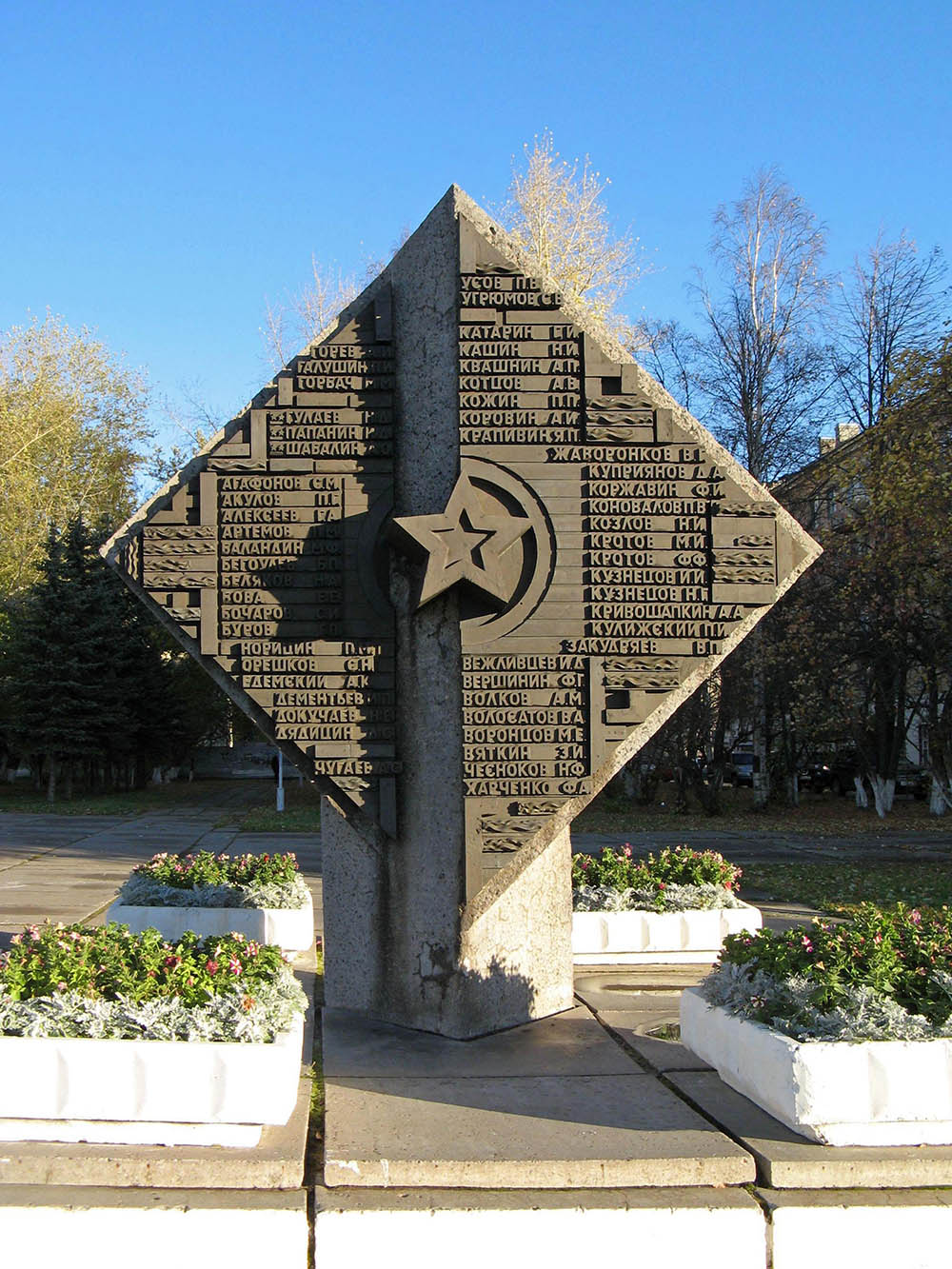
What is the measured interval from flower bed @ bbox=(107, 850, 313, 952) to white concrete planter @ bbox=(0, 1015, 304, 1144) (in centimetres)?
357

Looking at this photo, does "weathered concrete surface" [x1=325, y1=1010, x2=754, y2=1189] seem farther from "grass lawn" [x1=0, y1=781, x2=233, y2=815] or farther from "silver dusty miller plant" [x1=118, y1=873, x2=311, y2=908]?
"grass lawn" [x1=0, y1=781, x2=233, y2=815]

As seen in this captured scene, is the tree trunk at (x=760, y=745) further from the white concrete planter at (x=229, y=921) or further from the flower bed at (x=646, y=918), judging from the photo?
the white concrete planter at (x=229, y=921)

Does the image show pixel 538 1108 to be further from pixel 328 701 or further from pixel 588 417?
pixel 588 417

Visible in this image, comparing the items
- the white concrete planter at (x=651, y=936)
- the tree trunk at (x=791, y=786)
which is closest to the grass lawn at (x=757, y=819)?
the tree trunk at (x=791, y=786)

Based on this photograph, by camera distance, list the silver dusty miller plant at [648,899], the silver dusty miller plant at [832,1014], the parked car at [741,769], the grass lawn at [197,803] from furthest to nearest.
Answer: the parked car at [741,769]
the grass lawn at [197,803]
the silver dusty miller plant at [648,899]
the silver dusty miller plant at [832,1014]

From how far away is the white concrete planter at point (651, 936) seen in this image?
8336 mm

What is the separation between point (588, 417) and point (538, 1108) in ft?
12.2

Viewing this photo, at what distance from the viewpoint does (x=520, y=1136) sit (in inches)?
185

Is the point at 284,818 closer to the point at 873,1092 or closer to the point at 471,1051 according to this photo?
the point at 471,1051

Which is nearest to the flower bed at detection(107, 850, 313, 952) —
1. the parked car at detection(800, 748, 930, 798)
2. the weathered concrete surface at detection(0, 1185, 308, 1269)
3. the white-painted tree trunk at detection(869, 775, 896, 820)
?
the weathered concrete surface at detection(0, 1185, 308, 1269)

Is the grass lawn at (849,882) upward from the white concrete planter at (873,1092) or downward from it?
downward

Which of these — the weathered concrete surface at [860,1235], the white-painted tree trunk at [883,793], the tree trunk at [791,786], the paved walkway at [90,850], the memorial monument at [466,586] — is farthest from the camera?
the tree trunk at [791,786]

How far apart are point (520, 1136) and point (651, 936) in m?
3.86

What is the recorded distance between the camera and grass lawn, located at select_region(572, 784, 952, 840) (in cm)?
2336
